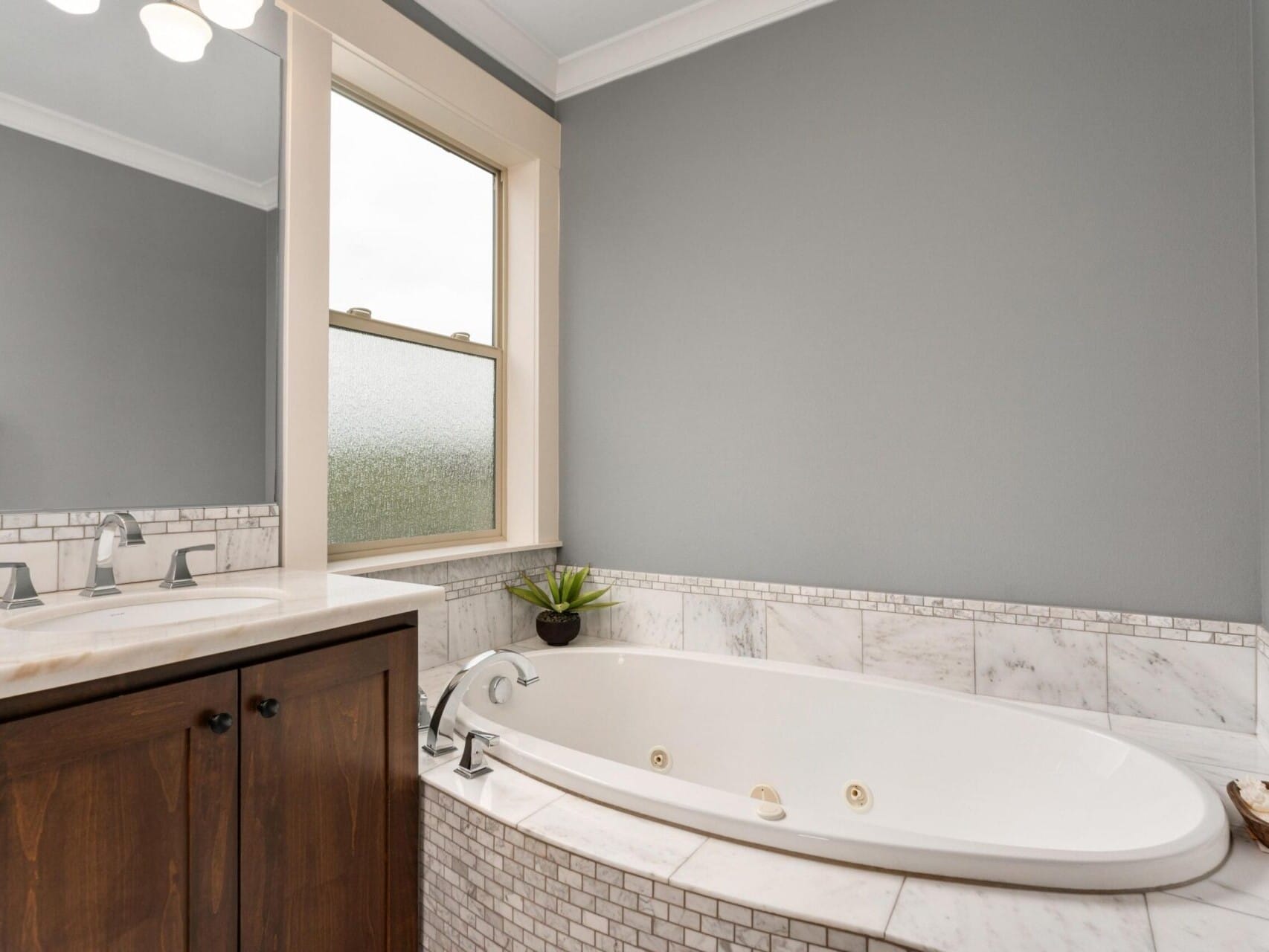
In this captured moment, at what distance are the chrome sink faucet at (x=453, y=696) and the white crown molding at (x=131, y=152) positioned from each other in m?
1.29

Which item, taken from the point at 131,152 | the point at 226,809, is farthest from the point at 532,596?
the point at 131,152

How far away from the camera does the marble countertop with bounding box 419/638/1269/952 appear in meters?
0.93

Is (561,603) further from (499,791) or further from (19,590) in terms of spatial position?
(19,590)

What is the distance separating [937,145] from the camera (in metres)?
2.02

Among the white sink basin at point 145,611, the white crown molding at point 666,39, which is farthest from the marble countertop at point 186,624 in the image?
the white crown molding at point 666,39

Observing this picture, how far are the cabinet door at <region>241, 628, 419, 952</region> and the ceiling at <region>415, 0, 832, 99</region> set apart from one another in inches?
82.6

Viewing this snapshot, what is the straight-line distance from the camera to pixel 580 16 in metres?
2.41

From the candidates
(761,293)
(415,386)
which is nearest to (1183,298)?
(761,293)

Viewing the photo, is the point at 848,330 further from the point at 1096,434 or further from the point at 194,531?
the point at 194,531

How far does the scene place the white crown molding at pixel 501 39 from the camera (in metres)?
2.28

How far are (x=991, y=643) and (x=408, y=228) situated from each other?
2.24 m

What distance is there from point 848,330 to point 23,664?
79.9 inches

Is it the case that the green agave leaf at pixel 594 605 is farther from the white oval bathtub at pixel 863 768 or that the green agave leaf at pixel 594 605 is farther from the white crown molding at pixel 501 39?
the white crown molding at pixel 501 39

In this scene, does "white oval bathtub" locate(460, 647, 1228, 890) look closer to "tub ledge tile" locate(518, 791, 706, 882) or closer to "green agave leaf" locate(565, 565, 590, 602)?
"tub ledge tile" locate(518, 791, 706, 882)
